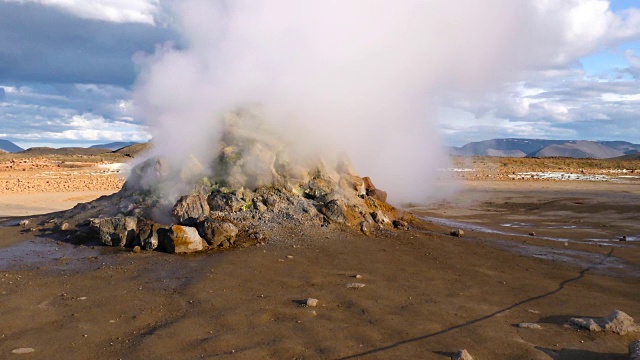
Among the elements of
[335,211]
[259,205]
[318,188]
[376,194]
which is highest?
[318,188]

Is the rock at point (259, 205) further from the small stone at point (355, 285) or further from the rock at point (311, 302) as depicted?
the rock at point (311, 302)

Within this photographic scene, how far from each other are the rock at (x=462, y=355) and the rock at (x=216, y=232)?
516 cm

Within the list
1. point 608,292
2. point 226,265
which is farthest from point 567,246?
point 226,265

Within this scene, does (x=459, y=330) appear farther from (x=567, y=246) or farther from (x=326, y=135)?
(x=326, y=135)

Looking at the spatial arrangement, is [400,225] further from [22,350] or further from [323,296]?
[22,350]

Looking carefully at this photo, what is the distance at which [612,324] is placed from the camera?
5047 mm

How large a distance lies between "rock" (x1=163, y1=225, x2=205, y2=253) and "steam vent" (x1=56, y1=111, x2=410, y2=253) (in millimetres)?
18

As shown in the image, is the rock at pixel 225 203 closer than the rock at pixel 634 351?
No

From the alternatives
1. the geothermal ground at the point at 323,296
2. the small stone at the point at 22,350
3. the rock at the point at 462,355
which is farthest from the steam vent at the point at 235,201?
the rock at the point at 462,355

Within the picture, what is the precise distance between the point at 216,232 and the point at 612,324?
20.2ft

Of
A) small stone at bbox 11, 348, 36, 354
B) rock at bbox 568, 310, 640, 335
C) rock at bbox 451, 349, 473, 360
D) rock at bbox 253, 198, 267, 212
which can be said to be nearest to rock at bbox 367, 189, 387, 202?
rock at bbox 253, 198, 267, 212

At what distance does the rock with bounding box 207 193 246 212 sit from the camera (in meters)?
9.66

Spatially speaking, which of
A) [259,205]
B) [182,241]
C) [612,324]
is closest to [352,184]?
[259,205]

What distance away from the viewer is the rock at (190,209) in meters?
9.14
